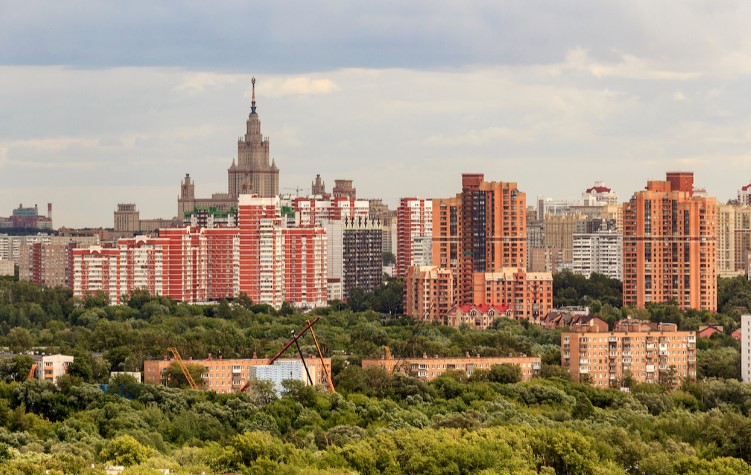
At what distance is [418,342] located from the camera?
4594cm

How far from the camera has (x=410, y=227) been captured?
246 ft

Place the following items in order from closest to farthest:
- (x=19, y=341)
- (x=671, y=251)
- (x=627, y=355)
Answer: (x=627, y=355), (x=19, y=341), (x=671, y=251)

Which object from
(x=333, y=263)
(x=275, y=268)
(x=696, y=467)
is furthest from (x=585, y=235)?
(x=696, y=467)

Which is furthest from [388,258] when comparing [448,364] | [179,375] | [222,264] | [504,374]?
[179,375]

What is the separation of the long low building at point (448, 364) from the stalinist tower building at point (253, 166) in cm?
5754

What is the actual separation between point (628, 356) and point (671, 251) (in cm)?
1773

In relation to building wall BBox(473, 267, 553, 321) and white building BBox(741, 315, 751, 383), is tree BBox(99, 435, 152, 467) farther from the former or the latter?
building wall BBox(473, 267, 553, 321)

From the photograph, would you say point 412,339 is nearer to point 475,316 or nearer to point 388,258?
point 475,316

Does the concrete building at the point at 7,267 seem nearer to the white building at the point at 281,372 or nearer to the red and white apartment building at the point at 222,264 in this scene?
the red and white apartment building at the point at 222,264

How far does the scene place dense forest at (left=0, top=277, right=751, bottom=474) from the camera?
29875 millimetres

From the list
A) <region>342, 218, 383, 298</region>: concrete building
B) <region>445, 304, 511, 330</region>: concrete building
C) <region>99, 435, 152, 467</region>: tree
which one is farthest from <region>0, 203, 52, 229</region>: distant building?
<region>99, 435, 152, 467</region>: tree

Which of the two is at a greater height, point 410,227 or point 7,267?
point 410,227

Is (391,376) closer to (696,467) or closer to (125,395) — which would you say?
(125,395)

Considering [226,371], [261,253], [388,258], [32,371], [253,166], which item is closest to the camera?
[32,371]
